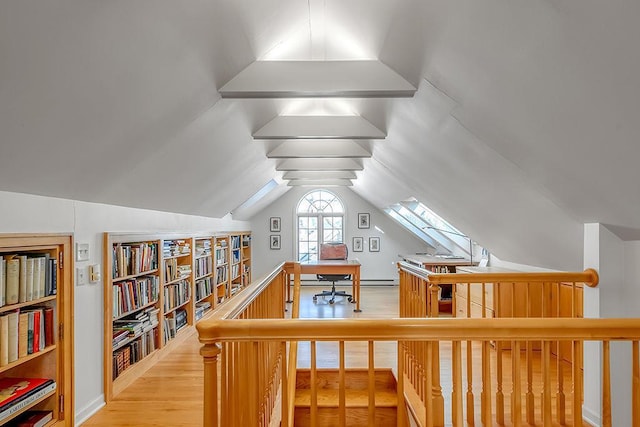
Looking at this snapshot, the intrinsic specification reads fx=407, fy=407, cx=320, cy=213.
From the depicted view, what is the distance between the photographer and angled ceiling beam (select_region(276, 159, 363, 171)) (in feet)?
18.9

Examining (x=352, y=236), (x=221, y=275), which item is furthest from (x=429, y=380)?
(x=352, y=236)

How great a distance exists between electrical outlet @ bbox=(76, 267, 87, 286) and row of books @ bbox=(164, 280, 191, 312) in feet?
5.22

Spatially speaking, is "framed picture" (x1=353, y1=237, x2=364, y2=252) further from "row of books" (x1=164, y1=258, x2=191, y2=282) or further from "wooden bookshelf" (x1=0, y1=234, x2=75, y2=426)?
"wooden bookshelf" (x1=0, y1=234, x2=75, y2=426)

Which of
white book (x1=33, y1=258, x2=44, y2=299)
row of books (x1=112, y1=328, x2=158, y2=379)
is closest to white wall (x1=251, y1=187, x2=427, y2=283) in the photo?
row of books (x1=112, y1=328, x2=158, y2=379)

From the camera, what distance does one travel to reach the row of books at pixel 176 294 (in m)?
4.61

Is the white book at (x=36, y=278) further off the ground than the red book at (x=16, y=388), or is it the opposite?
the white book at (x=36, y=278)

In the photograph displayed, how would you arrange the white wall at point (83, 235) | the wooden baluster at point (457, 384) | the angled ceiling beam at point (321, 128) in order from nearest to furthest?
the wooden baluster at point (457, 384) < the white wall at point (83, 235) < the angled ceiling beam at point (321, 128)

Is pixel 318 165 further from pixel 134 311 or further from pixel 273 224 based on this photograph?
pixel 273 224

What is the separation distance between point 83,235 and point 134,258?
876 millimetres

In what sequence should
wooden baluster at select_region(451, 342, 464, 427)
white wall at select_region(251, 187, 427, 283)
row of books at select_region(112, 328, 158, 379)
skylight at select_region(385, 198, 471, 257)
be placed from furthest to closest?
white wall at select_region(251, 187, 427, 283) → skylight at select_region(385, 198, 471, 257) → row of books at select_region(112, 328, 158, 379) → wooden baluster at select_region(451, 342, 464, 427)

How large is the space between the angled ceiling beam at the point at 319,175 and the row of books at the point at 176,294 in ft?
8.35

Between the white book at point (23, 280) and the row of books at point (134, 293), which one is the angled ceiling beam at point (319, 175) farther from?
the white book at point (23, 280)

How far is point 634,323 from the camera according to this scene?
1.43m

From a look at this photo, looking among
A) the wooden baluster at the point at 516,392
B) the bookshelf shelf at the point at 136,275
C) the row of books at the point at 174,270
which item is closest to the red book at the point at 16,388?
the bookshelf shelf at the point at 136,275
